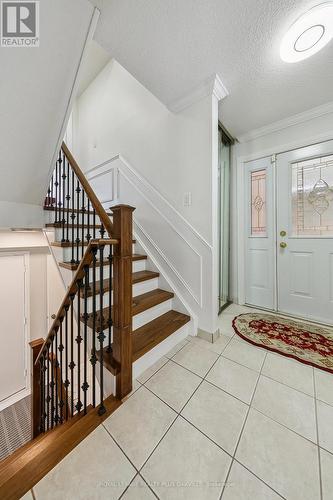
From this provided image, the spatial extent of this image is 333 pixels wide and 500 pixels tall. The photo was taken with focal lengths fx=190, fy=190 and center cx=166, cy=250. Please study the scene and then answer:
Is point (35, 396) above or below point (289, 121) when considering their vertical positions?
below

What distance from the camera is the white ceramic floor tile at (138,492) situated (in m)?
0.76

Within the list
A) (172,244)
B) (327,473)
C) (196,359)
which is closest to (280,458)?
(327,473)

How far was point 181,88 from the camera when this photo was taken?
184 centimetres

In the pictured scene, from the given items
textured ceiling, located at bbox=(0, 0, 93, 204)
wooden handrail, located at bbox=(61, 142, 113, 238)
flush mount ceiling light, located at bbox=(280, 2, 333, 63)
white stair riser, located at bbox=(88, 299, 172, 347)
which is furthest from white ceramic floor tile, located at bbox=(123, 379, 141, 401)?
flush mount ceiling light, located at bbox=(280, 2, 333, 63)

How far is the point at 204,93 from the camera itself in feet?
A: 5.98

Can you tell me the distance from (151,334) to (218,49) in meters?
2.33

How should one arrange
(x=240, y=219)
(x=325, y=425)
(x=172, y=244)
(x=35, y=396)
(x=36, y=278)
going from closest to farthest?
(x=325, y=425)
(x=35, y=396)
(x=172, y=244)
(x=240, y=219)
(x=36, y=278)

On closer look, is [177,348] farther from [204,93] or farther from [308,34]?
[308,34]

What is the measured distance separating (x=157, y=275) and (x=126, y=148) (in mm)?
1896

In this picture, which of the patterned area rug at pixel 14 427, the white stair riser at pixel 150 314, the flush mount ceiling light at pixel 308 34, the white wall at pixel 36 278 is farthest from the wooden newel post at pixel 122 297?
the white wall at pixel 36 278

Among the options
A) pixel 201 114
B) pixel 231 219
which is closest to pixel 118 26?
pixel 201 114

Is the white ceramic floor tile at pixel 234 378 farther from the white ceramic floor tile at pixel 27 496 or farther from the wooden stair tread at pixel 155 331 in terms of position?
the white ceramic floor tile at pixel 27 496

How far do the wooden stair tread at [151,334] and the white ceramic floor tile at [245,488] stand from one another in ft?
2.46

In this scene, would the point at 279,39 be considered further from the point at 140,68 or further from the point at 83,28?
the point at 83,28
